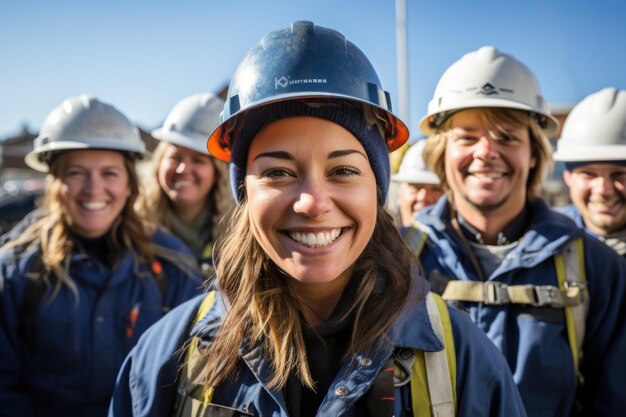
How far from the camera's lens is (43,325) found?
11.5ft

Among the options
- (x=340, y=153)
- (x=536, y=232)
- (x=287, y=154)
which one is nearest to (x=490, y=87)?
(x=536, y=232)

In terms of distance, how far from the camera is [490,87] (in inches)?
128

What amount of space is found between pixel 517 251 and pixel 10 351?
328 centimetres

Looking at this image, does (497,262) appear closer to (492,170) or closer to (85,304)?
(492,170)

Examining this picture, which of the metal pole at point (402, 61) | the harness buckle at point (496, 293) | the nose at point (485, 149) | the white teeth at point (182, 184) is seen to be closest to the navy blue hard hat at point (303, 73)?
the nose at point (485, 149)

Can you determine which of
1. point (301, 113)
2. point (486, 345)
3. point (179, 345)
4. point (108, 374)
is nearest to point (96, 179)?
point (108, 374)

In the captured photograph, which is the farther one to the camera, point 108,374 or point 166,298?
point 166,298

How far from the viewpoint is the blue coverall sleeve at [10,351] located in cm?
337

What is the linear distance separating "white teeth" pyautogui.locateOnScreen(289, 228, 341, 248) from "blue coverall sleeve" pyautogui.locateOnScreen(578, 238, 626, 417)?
5.67 ft

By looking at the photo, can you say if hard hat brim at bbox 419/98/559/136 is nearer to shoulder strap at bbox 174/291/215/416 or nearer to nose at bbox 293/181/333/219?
nose at bbox 293/181/333/219

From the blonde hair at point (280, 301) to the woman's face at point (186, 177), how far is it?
9.63 feet

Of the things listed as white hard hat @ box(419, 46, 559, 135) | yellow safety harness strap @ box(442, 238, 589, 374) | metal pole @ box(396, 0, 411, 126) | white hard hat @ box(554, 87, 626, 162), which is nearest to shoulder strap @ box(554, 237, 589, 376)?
yellow safety harness strap @ box(442, 238, 589, 374)

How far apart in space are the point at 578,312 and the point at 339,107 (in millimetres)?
1814

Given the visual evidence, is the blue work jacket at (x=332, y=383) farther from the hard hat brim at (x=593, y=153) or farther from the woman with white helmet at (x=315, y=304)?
the hard hat brim at (x=593, y=153)
